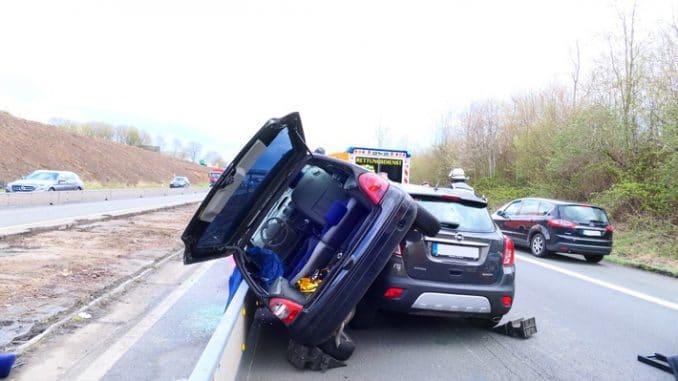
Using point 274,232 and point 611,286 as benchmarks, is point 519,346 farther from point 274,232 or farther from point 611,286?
point 611,286

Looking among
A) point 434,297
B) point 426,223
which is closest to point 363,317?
point 434,297

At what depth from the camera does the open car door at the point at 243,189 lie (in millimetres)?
4020

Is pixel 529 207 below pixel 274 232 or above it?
below

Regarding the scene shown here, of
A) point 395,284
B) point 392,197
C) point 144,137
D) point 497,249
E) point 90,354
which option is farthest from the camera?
point 144,137

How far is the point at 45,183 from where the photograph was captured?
93.7ft

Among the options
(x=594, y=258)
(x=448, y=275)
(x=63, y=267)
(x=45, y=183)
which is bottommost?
(x=45, y=183)

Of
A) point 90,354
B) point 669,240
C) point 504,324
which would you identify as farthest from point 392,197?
point 669,240

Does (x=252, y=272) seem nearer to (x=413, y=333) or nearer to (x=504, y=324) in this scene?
(x=413, y=333)

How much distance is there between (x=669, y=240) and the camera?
13.9 metres

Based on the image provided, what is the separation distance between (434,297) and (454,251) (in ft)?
1.65

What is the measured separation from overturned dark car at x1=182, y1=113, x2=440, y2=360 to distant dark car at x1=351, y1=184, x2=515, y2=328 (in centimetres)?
47

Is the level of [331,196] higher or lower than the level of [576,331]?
higher

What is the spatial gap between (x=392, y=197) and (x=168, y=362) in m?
2.32

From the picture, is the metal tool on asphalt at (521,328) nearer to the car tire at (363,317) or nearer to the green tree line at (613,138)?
the car tire at (363,317)
